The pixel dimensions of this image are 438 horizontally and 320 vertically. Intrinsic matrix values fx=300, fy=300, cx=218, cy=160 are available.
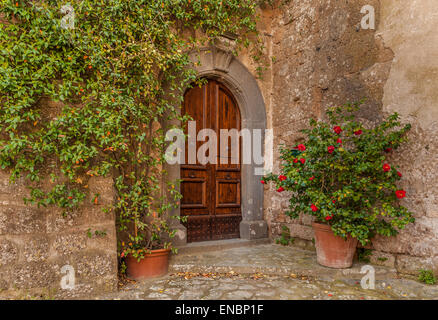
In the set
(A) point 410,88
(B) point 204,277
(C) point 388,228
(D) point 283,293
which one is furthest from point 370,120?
(B) point 204,277

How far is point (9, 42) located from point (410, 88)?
12.1 feet

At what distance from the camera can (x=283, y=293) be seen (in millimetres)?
2699

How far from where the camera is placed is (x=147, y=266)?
3047 mm

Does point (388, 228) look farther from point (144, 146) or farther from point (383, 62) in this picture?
point (144, 146)

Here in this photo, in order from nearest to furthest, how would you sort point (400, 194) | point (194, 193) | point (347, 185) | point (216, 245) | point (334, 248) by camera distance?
point (400, 194) → point (347, 185) → point (334, 248) → point (216, 245) → point (194, 193)

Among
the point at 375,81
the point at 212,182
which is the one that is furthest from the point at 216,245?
the point at 375,81

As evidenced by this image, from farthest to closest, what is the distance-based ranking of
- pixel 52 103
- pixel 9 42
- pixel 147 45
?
pixel 147 45 < pixel 52 103 < pixel 9 42

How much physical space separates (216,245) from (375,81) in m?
2.80

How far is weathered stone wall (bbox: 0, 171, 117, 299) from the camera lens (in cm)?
235

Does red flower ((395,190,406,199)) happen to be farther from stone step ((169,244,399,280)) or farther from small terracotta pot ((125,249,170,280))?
small terracotta pot ((125,249,170,280))

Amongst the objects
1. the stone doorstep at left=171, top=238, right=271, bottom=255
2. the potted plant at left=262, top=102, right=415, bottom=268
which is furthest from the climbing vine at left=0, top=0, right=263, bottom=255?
the potted plant at left=262, top=102, right=415, bottom=268

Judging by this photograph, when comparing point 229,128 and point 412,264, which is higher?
point 229,128

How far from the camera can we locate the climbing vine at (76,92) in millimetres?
2346

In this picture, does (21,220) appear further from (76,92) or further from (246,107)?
(246,107)
